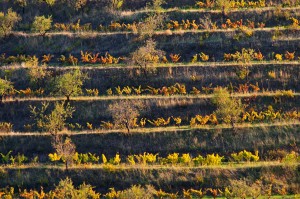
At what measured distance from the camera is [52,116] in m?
44.2

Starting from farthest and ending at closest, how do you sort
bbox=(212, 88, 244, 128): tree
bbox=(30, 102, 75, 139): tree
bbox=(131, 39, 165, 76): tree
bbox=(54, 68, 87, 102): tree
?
bbox=(131, 39, 165, 76): tree → bbox=(54, 68, 87, 102): tree → bbox=(30, 102, 75, 139): tree → bbox=(212, 88, 244, 128): tree

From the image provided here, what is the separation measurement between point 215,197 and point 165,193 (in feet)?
13.4

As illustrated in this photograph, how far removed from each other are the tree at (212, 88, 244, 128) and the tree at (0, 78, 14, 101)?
69.9ft

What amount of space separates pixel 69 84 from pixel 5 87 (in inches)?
279

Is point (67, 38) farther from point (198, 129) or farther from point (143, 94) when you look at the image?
point (198, 129)

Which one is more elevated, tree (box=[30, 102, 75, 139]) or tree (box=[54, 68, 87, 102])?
tree (box=[54, 68, 87, 102])

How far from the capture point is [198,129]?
147 ft

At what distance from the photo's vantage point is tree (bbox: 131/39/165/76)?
5056 centimetres

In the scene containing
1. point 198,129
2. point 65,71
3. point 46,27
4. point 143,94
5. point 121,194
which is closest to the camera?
point 121,194

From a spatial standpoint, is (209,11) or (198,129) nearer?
(198,129)

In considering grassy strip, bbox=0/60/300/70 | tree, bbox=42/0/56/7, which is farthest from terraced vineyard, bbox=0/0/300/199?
tree, bbox=42/0/56/7

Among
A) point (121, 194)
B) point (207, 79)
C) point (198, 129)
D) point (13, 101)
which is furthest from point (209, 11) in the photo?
point (121, 194)

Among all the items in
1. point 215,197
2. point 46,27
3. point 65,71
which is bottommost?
point 215,197

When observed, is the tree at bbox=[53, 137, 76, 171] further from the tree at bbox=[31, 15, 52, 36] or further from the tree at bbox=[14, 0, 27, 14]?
the tree at bbox=[14, 0, 27, 14]
